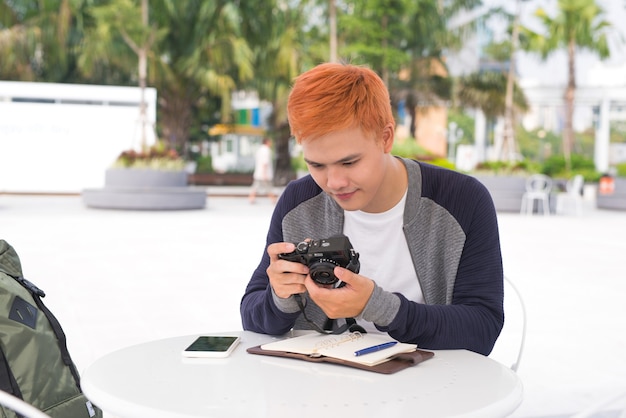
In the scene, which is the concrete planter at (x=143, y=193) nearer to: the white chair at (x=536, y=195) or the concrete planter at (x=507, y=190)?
the concrete planter at (x=507, y=190)

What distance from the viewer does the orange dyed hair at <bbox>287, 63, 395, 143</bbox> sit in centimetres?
156

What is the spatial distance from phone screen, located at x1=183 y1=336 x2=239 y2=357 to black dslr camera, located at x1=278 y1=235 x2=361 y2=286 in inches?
9.2

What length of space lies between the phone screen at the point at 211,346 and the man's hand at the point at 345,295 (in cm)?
21

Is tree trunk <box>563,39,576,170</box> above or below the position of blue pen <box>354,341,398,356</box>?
above

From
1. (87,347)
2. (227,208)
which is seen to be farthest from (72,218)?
(87,347)

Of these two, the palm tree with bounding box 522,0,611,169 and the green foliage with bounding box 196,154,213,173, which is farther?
the palm tree with bounding box 522,0,611,169

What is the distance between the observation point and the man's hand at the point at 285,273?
4.98 ft

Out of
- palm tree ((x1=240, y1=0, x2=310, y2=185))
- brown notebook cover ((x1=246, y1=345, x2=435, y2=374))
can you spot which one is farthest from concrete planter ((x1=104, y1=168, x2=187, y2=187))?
brown notebook cover ((x1=246, y1=345, x2=435, y2=374))

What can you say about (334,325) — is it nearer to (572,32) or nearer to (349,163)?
(349,163)

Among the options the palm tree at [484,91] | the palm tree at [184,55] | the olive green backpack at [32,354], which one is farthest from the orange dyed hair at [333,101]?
the palm tree at [484,91]

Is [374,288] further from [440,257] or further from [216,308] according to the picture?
[216,308]

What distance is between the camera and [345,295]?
4.89 feet

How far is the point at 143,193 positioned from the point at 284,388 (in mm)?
12878

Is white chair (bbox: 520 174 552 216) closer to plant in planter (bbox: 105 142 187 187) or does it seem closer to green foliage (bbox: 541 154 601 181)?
plant in planter (bbox: 105 142 187 187)
